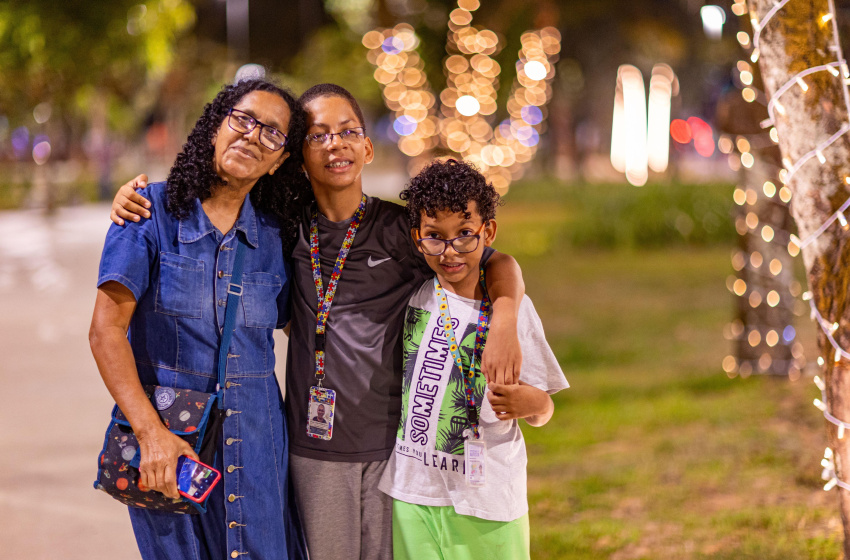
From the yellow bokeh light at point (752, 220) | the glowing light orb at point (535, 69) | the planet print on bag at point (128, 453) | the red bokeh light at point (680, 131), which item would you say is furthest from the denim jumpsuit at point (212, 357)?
the red bokeh light at point (680, 131)

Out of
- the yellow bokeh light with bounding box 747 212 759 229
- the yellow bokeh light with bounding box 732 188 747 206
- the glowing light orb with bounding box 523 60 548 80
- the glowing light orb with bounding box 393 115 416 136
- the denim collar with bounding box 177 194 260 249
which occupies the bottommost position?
the denim collar with bounding box 177 194 260 249

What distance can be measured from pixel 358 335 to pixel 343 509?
526 millimetres

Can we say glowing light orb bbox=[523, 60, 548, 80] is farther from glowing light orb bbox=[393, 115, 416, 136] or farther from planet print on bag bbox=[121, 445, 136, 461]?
planet print on bag bbox=[121, 445, 136, 461]

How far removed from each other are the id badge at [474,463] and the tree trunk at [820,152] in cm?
143

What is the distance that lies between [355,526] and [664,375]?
18.2ft

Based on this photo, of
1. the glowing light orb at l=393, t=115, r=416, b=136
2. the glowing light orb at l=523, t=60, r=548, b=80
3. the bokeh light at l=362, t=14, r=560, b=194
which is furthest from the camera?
the glowing light orb at l=393, t=115, r=416, b=136

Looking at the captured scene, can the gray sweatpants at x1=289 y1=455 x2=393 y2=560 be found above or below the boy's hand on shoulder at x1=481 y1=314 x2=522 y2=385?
below

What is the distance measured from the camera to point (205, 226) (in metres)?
2.51

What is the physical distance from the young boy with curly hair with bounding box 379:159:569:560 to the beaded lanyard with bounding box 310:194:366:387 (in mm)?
231

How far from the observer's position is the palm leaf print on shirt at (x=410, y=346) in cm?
257

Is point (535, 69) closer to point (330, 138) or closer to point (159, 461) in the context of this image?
point (330, 138)

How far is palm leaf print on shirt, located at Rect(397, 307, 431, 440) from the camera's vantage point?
2.57 metres

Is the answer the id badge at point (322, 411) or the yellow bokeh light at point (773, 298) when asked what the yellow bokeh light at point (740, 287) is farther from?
the id badge at point (322, 411)

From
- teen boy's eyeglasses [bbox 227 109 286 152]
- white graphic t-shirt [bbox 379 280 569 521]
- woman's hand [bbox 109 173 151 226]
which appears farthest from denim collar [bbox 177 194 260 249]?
white graphic t-shirt [bbox 379 280 569 521]
